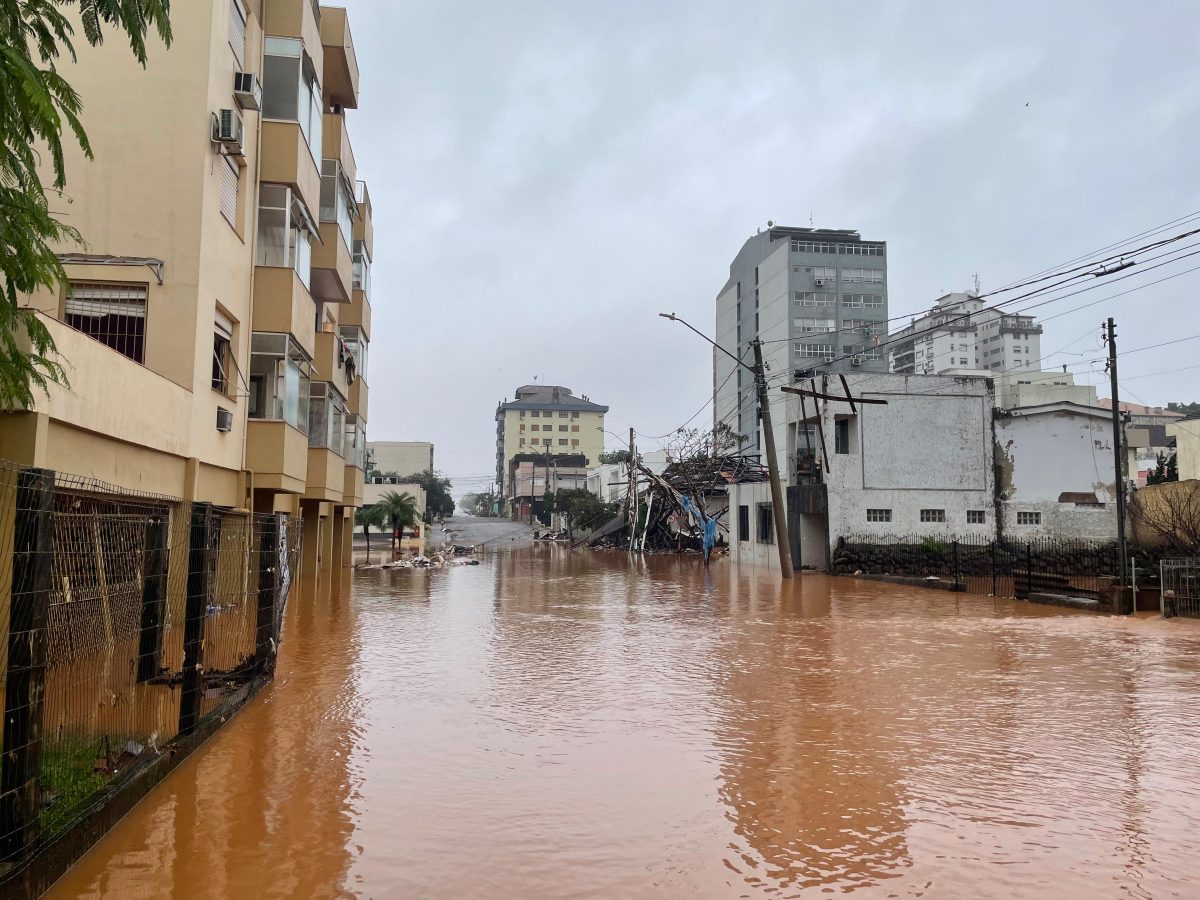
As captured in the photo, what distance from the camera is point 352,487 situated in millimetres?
30266

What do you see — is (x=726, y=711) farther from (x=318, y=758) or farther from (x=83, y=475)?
(x=83, y=475)

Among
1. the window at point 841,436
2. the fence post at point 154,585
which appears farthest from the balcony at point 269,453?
the window at point 841,436

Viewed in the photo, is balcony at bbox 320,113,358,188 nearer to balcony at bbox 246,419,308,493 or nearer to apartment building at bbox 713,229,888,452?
balcony at bbox 246,419,308,493

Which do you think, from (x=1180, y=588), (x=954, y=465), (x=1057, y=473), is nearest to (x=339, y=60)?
(x=1180, y=588)

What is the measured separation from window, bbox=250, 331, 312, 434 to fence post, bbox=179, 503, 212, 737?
1133 cm

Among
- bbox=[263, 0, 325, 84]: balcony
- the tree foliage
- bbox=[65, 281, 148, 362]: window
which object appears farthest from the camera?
bbox=[263, 0, 325, 84]: balcony

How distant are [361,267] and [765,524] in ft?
72.8

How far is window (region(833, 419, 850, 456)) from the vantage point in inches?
1518

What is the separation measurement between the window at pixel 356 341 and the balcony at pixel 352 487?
135 inches

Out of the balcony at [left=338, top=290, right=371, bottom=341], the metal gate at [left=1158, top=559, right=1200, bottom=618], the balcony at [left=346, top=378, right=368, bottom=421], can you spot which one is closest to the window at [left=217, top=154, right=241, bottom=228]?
the balcony at [left=346, top=378, right=368, bottom=421]

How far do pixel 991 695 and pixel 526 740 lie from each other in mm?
5511

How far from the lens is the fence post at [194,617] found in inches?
303

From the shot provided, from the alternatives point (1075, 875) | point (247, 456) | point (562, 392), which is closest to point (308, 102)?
point (247, 456)

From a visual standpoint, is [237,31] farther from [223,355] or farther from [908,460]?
[908,460]
